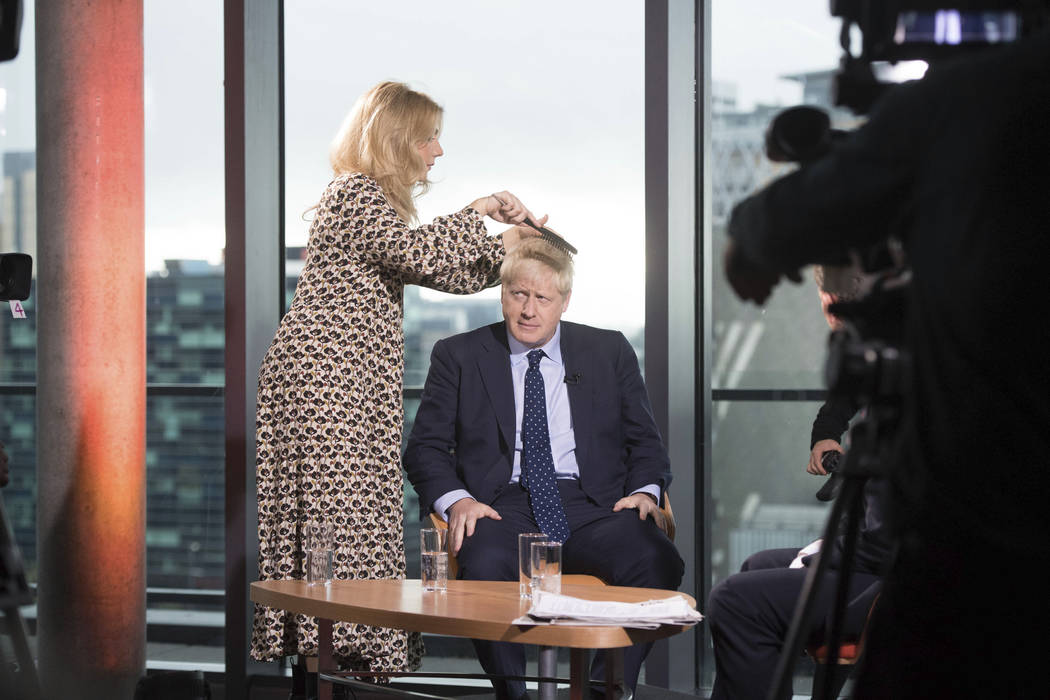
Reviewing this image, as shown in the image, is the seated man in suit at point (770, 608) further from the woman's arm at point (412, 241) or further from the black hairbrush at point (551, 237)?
the woman's arm at point (412, 241)

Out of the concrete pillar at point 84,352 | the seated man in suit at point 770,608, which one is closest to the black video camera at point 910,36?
the seated man in suit at point 770,608

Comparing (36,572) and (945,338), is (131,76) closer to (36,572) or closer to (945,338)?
(36,572)

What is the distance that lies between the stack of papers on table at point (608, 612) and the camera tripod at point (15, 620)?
35.2 inches

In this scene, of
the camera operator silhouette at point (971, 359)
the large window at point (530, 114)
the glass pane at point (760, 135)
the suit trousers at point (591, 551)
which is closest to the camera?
the camera operator silhouette at point (971, 359)

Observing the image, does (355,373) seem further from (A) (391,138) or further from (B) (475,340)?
(A) (391,138)

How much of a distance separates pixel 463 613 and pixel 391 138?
1.40 m

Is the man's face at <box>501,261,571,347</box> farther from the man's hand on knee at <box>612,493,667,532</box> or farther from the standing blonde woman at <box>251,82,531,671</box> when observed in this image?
the man's hand on knee at <box>612,493,667,532</box>

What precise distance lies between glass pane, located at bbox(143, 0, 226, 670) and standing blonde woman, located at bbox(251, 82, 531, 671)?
91 centimetres

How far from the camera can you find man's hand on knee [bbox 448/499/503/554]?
278 cm

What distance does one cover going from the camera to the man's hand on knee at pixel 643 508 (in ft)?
9.44

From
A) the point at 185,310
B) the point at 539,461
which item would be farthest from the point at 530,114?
the point at 185,310

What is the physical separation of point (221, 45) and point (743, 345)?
2069mm

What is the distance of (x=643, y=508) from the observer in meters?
2.88

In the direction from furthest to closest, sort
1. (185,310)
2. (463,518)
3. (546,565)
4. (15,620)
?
(185,310), (463,518), (546,565), (15,620)
